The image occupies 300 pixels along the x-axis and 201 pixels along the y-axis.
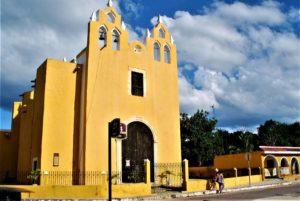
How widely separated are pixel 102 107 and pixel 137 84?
314 centimetres

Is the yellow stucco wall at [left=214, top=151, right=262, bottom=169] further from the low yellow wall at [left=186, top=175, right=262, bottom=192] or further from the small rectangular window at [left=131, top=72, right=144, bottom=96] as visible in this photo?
the small rectangular window at [left=131, top=72, right=144, bottom=96]

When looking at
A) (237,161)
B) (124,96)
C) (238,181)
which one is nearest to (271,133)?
(237,161)

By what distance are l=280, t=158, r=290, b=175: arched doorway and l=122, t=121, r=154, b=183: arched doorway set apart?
15129 mm

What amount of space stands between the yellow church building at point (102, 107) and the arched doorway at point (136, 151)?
59 mm

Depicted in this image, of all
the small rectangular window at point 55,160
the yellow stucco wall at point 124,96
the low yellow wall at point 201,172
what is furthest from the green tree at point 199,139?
the small rectangular window at point 55,160

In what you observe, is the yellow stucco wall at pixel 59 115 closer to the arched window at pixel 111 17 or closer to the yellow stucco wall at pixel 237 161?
the arched window at pixel 111 17

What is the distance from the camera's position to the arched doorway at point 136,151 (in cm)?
2058

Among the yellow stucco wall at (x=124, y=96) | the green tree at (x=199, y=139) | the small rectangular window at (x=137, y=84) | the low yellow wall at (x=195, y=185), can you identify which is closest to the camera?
the low yellow wall at (x=195, y=185)

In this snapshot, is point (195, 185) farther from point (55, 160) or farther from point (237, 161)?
point (237, 161)

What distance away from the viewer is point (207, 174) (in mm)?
37375

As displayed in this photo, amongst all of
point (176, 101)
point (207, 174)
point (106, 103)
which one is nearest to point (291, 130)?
point (207, 174)

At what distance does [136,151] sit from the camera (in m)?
21.6

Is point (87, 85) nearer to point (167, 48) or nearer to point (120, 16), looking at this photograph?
point (120, 16)

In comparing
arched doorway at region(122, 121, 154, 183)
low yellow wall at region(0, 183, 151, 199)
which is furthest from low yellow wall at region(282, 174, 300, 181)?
low yellow wall at region(0, 183, 151, 199)
